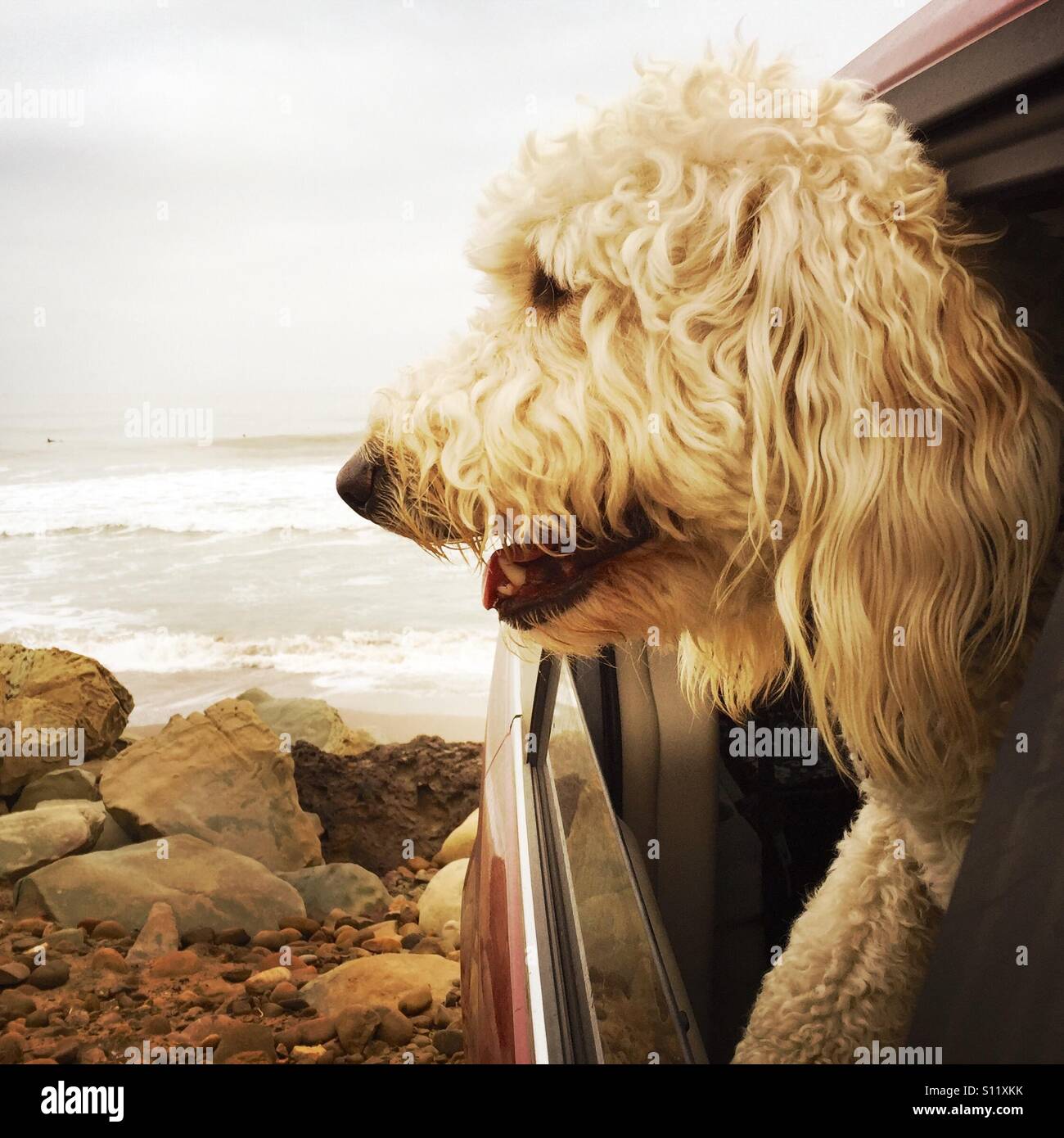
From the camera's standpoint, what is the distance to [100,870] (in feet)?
16.7

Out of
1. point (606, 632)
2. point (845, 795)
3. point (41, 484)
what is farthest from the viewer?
point (41, 484)

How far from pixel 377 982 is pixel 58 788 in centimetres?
317

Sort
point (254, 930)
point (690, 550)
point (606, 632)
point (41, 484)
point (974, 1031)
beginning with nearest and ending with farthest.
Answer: point (974, 1031), point (690, 550), point (606, 632), point (254, 930), point (41, 484)

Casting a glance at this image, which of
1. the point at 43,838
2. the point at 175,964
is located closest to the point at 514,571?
the point at 175,964

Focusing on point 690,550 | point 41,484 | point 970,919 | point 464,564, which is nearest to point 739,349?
point 690,550

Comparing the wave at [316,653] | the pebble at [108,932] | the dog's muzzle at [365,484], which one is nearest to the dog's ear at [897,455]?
the dog's muzzle at [365,484]

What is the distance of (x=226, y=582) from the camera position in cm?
1369

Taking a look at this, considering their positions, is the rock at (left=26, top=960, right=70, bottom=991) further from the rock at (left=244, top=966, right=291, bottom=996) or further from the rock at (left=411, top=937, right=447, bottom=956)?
the rock at (left=411, top=937, right=447, bottom=956)

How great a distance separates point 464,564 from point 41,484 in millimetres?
17236

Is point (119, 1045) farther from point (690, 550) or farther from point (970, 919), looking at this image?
point (970, 919)

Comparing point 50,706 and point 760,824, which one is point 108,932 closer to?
point 50,706

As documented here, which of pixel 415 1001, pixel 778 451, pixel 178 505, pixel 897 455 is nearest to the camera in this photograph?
pixel 897 455

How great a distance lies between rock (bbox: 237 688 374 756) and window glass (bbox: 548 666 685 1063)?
5346 mm

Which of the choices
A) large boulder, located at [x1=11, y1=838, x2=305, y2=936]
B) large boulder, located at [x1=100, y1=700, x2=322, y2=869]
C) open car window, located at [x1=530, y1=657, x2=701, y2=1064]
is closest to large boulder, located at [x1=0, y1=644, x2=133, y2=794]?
large boulder, located at [x1=100, y1=700, x2=322, y2=869]
